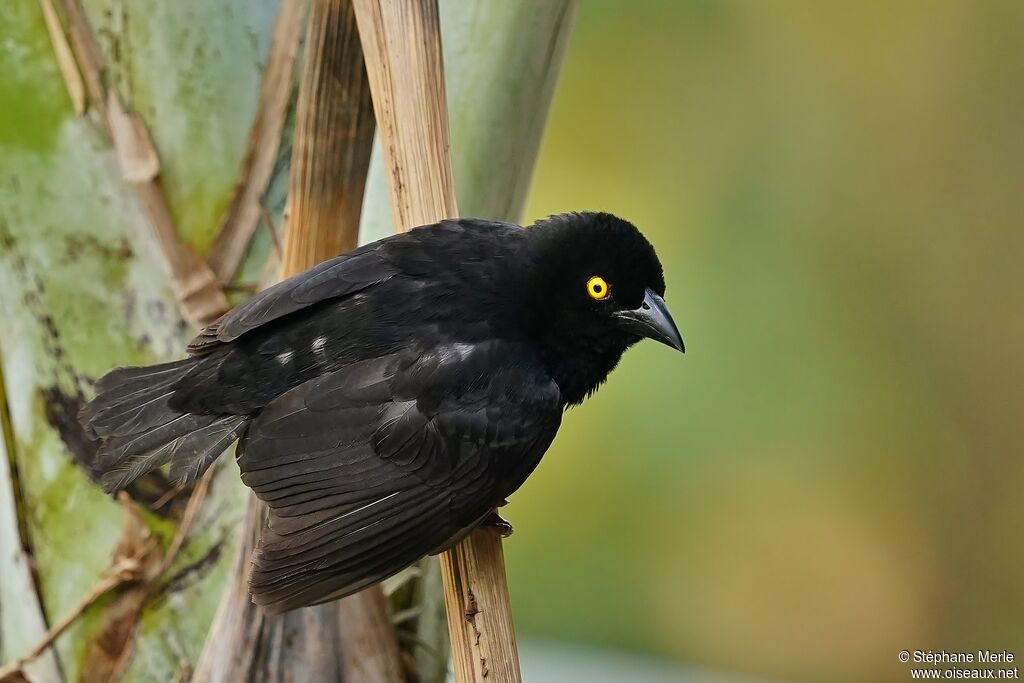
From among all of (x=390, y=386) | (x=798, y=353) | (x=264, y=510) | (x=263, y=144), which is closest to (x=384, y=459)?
(x=390, y=386)

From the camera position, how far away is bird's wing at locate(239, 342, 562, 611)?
114 centimetres

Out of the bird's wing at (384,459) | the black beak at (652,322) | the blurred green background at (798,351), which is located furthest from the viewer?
the blurred green background at (798,351)

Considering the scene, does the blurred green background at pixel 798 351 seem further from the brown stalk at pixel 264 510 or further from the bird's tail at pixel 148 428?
the bird's tail at pixel 148 428

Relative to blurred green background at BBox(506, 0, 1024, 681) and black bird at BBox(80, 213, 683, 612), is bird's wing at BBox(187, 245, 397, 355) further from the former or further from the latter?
blurred green background at BBox(506, 0, 1024, 681)

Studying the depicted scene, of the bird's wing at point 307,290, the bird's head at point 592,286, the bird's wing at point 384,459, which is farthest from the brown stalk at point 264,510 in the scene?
the bird's head at point 592,286

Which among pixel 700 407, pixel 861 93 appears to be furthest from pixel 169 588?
pixel 861 93

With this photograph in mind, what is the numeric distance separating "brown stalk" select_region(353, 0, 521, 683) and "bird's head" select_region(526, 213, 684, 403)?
0.22 metres

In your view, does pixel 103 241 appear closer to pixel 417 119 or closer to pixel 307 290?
pixel 307 290

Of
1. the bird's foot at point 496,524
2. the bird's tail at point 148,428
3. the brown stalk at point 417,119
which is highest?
the brown stalk at point 417,119

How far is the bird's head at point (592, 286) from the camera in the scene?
54.5 inches

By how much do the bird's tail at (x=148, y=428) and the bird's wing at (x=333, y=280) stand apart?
0.08 m

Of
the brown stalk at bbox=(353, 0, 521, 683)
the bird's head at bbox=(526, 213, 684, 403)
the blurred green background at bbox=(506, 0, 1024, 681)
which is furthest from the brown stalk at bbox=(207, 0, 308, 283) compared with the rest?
the blurred green background at bbox=(506, 0, 1024, 681)

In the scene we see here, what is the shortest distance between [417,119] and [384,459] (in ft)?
1.41

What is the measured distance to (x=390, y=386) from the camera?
1.26m
